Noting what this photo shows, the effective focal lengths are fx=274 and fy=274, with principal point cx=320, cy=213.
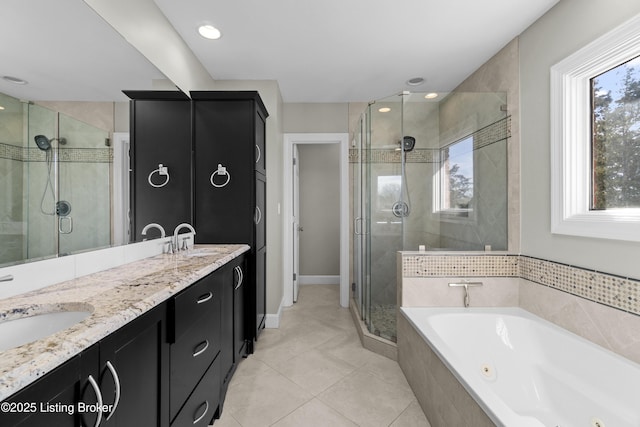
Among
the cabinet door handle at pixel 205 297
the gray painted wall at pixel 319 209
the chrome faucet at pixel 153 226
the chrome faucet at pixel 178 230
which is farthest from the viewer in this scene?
the gray painted wall at pixel 319 209

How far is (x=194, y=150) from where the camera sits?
86.8 inches

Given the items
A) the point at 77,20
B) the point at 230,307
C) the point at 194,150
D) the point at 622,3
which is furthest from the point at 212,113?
the point at 622,3

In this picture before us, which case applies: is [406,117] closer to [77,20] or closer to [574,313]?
[574,313]

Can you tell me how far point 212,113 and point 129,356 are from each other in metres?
1.89

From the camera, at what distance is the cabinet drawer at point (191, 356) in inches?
42.7

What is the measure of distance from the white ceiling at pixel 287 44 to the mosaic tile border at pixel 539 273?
162 cm

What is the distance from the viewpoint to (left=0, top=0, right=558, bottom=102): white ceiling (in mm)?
1045

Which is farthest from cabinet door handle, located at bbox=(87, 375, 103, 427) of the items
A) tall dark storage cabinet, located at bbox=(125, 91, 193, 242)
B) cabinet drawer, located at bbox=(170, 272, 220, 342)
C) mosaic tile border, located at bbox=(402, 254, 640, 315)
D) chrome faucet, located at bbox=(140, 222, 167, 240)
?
mosaic tile border, located at bbox=(402, 254, 640, 315)

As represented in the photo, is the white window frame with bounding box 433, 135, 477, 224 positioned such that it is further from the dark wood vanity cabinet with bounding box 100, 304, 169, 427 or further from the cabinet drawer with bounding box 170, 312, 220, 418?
the dark wood vanity cabinet with bounding box 100, 304, 169, 427

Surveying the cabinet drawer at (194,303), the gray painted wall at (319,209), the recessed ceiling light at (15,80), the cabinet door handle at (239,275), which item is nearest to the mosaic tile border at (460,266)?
the cabinet door handle at (239,275)

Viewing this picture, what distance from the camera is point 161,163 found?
1.90 m

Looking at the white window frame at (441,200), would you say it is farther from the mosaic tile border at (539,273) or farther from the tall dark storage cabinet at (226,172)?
the tall dark storage cabinet at (226,172)

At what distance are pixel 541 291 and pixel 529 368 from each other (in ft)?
1.65

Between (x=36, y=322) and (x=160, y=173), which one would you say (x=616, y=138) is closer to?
(x=36, y=322)
